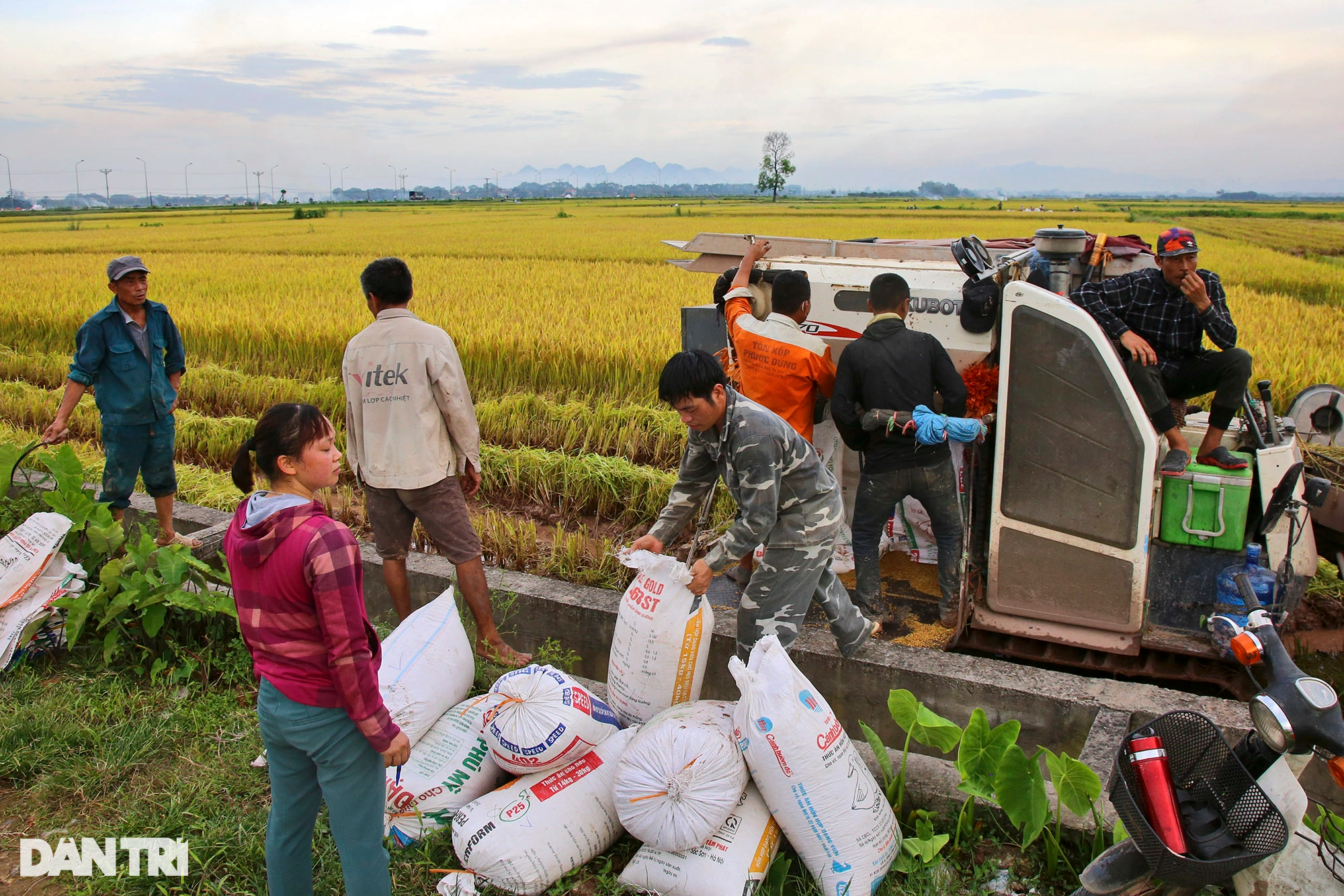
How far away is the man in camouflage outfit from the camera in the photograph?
2.80 m

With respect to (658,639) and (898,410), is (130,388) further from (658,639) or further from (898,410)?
(898,410)

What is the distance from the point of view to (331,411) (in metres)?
7.68

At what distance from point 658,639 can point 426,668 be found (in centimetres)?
79

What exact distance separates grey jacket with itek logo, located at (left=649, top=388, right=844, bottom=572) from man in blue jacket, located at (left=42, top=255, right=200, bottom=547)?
3.21 meters

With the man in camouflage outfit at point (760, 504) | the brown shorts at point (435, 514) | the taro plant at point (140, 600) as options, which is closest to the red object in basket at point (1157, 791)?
the man in camouflage outfit at point (760, 504)

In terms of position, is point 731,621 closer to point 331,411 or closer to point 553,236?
point 331,411

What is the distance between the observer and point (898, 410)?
12.2 ft

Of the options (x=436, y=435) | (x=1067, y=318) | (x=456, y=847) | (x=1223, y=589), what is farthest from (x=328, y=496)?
(x=1223, y=589)

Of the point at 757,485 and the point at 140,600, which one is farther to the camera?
the point at 140,600

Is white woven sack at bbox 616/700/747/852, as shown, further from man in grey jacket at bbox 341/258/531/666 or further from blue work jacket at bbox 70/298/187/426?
blue work jacket at bbox 70/298/187/426

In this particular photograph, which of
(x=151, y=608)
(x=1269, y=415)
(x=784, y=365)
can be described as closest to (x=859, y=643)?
(x=784, y=365)

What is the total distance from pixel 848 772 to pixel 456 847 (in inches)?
44.9

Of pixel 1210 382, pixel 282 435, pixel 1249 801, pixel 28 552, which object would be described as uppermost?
pixel 282 435

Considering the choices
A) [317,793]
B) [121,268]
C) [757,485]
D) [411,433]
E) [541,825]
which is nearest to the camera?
[317,793]
